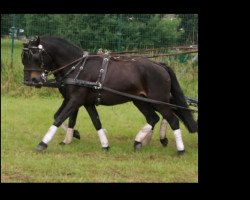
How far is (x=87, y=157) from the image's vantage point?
6.82 m

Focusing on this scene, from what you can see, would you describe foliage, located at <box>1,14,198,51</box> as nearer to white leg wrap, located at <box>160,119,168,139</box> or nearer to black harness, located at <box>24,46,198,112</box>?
white leg wrap, located at <box>160,119,168,139</box>

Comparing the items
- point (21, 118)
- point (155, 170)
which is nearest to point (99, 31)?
point (21, 118)

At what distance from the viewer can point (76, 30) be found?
1312cm

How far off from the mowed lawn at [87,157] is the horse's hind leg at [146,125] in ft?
0.48

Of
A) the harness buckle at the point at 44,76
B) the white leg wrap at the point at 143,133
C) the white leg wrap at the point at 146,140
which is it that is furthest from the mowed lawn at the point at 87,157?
the harness buckle at the point at 44,76

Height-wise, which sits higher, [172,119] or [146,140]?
[172,119]

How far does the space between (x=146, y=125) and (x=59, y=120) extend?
4.53ft

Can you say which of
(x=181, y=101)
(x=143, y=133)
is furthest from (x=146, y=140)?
(x=181, y=101)

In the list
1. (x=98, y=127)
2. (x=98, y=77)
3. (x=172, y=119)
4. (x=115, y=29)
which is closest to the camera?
(x=98, y=77)

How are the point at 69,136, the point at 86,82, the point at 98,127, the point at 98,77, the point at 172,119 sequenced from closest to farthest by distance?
the point at 86,82, the point at 98,77, the point at 172,119, the point at 98,127, the point at 69,136

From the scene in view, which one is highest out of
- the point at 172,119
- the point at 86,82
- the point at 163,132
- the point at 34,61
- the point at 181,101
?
the point at 34,61

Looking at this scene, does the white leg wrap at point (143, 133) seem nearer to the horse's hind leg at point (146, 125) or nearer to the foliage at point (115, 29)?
the horse's hind leg at point (146, 125)

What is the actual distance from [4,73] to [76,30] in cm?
234

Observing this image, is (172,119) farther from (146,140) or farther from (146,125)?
(146,140)
